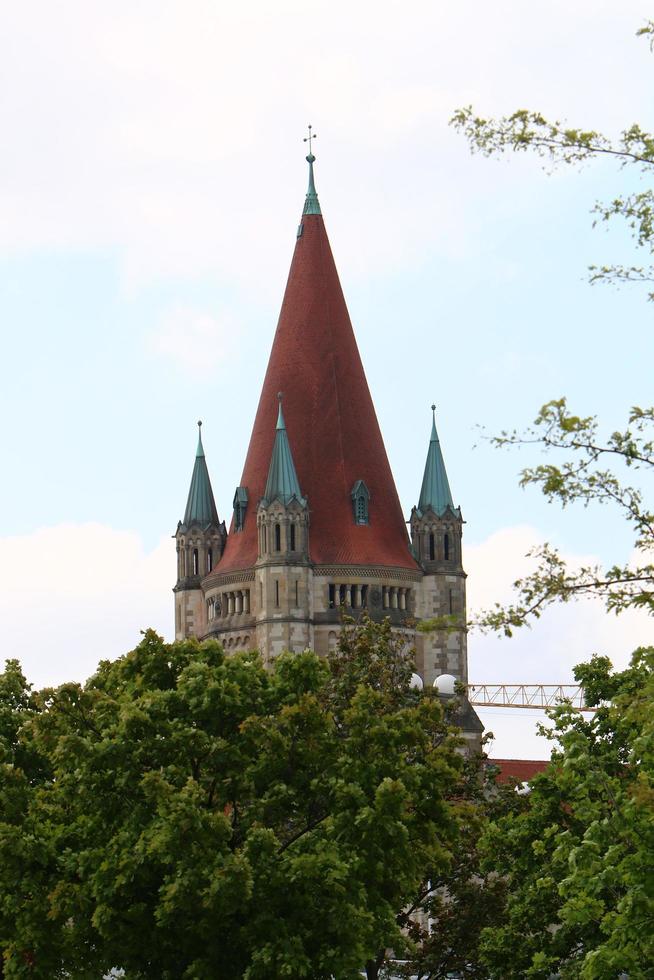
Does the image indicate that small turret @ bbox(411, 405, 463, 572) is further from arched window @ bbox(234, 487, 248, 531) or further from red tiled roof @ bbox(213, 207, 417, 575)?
arched window @ bbox(234, 487, 248, 531)

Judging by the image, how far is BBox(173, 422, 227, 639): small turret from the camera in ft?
312

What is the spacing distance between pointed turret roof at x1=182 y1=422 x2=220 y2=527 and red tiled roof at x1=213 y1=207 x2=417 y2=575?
199cm

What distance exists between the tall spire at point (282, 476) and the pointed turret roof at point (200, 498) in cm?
512

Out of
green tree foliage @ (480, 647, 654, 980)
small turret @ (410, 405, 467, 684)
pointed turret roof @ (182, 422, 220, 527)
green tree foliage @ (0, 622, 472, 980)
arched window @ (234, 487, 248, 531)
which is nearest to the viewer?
green tree foliage @ (480, 647, 654, 980)

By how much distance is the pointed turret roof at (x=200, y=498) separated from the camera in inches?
3775

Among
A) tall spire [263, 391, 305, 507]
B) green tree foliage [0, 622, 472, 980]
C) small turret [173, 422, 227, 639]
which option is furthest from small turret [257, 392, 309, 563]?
green tree foliage [0, 622, 472, 980]

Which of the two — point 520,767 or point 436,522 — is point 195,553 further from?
point 520,767

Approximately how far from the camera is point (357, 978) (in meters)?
33.1

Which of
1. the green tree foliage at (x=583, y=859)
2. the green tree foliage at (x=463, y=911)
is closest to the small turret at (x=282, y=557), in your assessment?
the green tree foliage at (x=463, y=911)

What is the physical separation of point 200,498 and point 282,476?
22.0ft

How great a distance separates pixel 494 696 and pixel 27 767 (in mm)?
77161

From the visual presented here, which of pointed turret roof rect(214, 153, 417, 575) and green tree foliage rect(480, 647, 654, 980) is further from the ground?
pointed turret roof rect(214, 153, 417, 575)

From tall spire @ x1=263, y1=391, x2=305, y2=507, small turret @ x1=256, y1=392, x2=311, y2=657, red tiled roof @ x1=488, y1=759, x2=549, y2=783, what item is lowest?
red tiled roof @ x1=488, y1=759, x2=549, y2=783

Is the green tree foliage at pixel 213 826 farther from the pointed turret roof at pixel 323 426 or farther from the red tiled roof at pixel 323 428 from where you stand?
the red tiled roof at pixel 323 428
